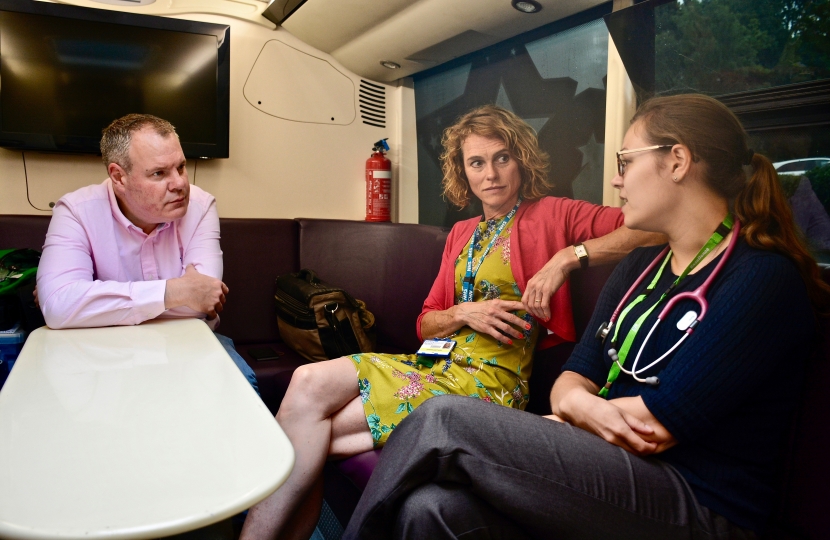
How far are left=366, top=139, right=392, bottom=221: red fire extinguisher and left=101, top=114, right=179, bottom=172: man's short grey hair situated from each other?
107 cm

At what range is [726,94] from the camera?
4.10ft

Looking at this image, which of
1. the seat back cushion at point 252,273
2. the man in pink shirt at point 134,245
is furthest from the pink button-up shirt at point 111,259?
the seat back cushion at point 252,273

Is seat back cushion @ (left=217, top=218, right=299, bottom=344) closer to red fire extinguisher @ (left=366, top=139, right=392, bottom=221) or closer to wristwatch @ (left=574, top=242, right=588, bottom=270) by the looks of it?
red fire extinguisher @ (left=366, top=139, right=392, bottom=221)

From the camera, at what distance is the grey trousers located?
1020mm

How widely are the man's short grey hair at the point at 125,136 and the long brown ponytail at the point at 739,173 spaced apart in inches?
60.7

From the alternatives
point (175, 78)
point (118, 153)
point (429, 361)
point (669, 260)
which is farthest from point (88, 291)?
point (669, 260)

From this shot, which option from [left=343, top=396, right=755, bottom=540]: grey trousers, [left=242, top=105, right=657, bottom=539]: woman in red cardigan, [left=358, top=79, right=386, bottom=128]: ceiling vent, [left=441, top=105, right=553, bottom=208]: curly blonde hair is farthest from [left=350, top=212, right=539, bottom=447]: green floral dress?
[left=358, top=79, right=386, bottom=128]: ceiling vent

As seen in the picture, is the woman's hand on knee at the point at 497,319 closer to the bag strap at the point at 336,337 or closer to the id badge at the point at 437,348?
the id badge at the point at 437,348

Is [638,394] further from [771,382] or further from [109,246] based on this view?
[109,246]

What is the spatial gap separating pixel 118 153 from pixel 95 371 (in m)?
1.01

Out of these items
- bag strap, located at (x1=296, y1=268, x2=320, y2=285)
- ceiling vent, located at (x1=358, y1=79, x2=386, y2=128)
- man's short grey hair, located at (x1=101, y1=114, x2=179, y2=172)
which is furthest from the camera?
ceiling vent, located at (x1=358, y1=79, x2=386, y2=128)

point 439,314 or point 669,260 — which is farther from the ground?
point 669,260

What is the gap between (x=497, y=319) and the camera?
1694 millimetres

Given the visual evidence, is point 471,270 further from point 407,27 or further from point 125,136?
point 125,136
